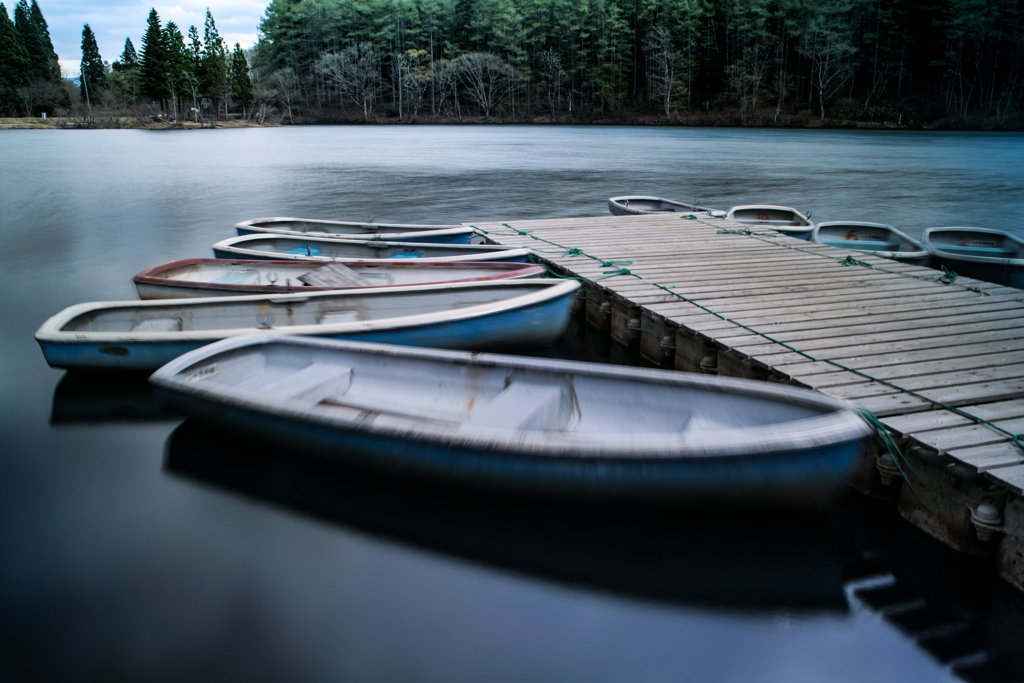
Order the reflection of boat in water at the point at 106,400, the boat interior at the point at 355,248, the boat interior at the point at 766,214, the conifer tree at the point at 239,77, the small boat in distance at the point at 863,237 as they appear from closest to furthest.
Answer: the reflection of boat in water at the point at 106,400, the boat interior at the point at 355,248, the small boat in distance at the point at 863,237, the boat interior at the point at 766,214, the conifer tree at the point at 239,77

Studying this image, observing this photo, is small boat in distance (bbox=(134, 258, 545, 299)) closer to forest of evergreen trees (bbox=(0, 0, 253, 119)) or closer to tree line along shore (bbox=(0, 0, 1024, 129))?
tree line along shore (bbox=(0, 0, 1024, 129))

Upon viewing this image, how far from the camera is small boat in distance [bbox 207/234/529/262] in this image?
7.77 meters

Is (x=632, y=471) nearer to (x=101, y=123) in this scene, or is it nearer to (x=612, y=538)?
(x=612, y=538)

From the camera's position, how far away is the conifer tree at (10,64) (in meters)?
57.6

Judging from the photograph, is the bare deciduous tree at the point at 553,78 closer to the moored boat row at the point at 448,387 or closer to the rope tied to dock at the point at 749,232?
the rope tied to dock at the point at 749,232

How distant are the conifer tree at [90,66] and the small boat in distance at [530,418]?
79562mm

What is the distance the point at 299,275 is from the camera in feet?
24.1

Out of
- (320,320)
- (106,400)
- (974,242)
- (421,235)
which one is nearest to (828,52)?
(974,242)

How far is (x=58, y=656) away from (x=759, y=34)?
2555 inches

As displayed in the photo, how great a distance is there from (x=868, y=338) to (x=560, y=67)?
66.0 m

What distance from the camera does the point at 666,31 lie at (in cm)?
6053

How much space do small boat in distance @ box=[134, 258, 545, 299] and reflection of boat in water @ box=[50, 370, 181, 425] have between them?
3.17ft

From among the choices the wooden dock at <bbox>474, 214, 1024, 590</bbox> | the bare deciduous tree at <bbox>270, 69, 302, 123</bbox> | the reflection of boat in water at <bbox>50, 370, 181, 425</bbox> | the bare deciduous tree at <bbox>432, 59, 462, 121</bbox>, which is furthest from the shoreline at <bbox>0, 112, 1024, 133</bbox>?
the reflection of boat in water at <bbox>50, 370, 181, 425</bbox>

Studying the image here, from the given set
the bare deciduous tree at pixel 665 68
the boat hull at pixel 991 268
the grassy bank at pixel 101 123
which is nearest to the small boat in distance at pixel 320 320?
the boat hull at pixel 991 268
